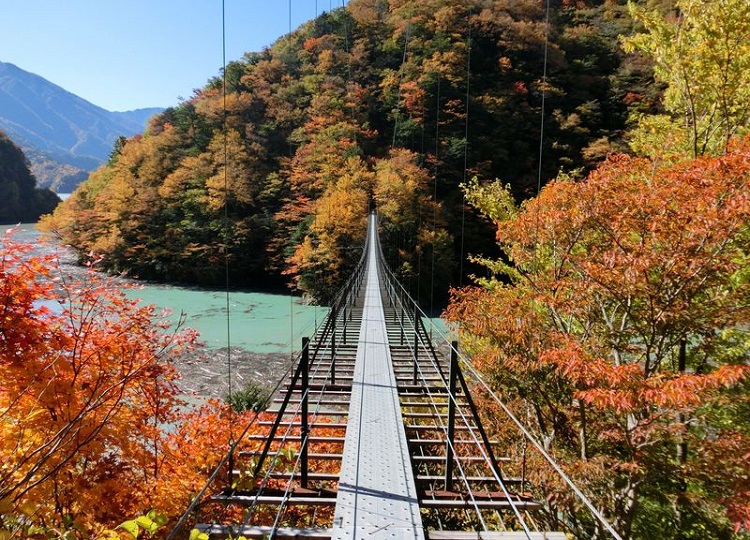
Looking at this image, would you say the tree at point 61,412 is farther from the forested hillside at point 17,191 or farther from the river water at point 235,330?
the forested hillside at point 17,191

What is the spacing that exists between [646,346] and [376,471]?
2.52 meters

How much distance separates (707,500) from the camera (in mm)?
2961

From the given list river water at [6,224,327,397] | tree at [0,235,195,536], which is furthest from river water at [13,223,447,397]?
tree at [0,235,195,536]

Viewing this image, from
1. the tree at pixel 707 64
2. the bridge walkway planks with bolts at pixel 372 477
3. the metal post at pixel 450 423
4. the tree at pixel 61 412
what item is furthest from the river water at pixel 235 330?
the tree at pixel 707 64

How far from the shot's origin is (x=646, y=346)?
10.2ft

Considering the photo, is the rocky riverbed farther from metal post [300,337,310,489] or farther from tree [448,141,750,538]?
metal post [300,337,310,489]

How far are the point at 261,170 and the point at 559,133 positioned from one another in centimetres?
1848

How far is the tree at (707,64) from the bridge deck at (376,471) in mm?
3810

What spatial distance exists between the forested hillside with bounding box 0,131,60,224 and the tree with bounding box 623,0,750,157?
4025 cm

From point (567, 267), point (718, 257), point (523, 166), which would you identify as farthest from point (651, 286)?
point (523, 166)

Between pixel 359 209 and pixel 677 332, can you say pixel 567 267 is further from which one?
pixel 359 209

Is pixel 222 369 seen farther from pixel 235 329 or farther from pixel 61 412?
pixel 61 412

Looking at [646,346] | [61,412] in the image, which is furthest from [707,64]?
[61,412]

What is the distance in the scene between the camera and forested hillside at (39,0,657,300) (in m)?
18.9
